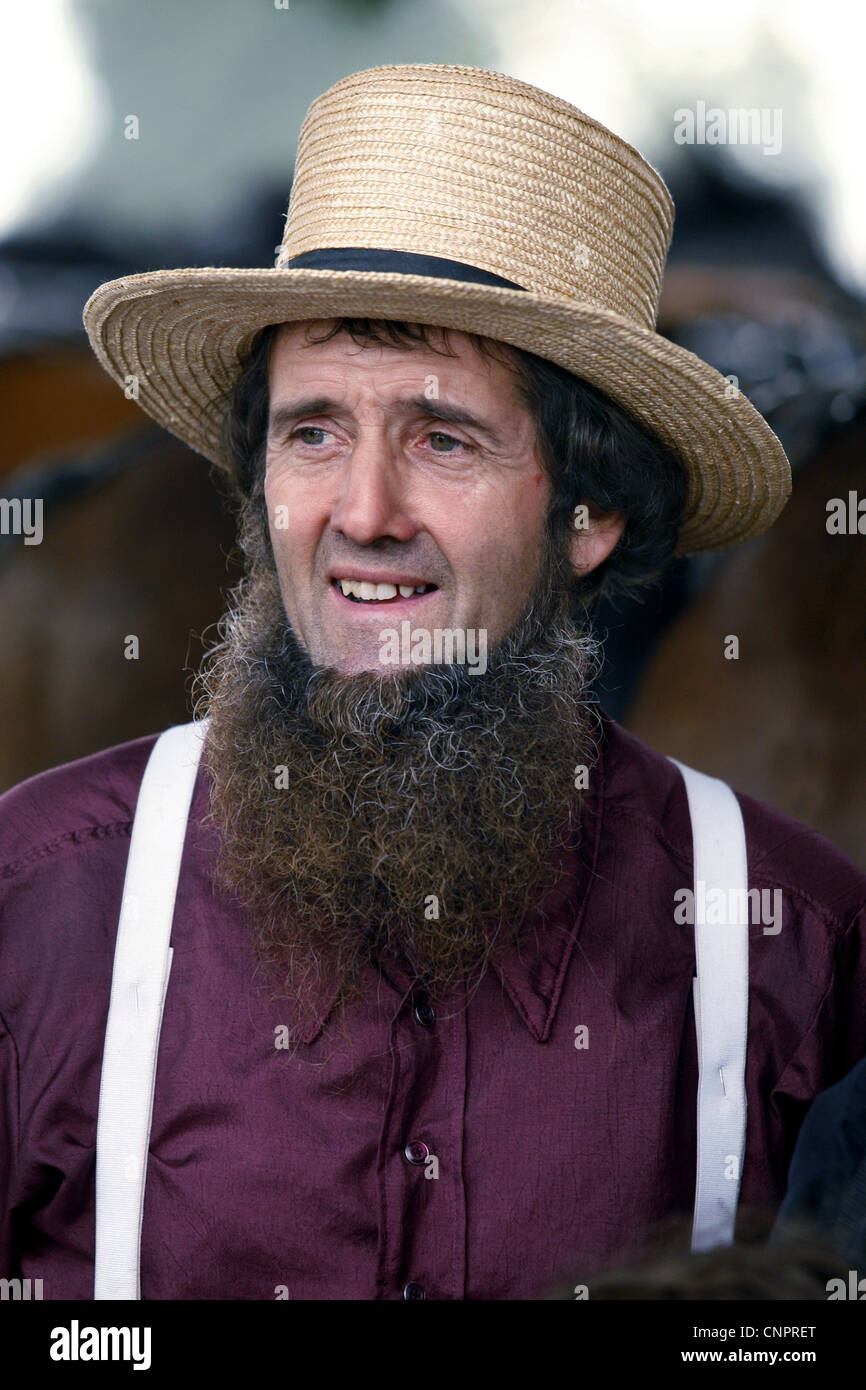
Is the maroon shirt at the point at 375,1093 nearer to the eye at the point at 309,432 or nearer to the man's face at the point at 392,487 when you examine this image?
the man's face at the point at 392,487

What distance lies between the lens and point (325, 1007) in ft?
6.56

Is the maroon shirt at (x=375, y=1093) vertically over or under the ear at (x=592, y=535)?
under

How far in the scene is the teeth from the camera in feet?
7.03

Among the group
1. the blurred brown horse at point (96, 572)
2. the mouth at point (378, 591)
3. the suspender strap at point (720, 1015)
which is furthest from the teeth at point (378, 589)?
the blurred brown horse at point (96, 572)

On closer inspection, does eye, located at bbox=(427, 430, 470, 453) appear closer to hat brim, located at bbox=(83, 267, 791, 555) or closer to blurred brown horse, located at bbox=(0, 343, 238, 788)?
hat brim, located at bbox=(83, 267, 791, 555)

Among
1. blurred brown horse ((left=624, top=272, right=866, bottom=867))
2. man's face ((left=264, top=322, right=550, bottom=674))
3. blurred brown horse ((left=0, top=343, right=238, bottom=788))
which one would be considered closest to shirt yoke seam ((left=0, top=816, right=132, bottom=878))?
man's face ((left=264, top=322, right=550, bottom=674))

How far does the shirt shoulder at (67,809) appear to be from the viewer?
7.07ft

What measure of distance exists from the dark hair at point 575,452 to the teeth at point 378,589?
0.30 m

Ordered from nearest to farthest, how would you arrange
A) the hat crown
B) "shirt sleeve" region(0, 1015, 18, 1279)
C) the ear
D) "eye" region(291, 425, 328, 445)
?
1. "shirt sleeve" region(0, 1015, 18, 1279)
2. the hat crown
3. "eye" region(291, 425, 328, 445)
4. the ear

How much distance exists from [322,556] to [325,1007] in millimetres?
677

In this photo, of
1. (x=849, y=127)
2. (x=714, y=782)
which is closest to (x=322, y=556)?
(x=714, y=782)

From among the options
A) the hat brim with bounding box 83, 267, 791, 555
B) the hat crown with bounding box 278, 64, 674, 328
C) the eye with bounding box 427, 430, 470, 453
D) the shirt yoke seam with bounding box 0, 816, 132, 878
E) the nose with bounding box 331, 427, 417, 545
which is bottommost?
the shirt yoke seam with bounding box 0, 816, 132, 878

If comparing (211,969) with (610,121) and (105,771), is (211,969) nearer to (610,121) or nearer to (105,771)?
(105,771)

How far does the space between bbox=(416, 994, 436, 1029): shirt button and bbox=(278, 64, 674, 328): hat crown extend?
3.43 ft
